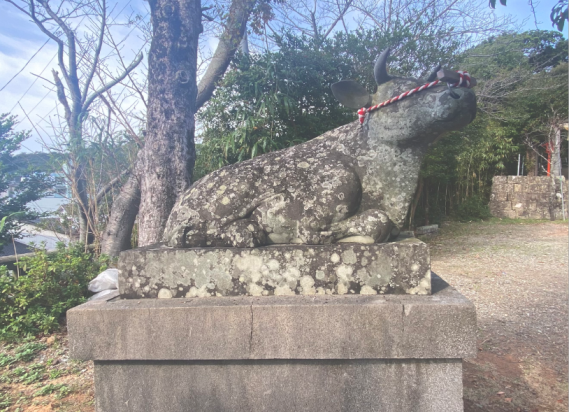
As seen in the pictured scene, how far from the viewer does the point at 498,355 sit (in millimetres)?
3486

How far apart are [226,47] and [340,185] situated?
5.70 m

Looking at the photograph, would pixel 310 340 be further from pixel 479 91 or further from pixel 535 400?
pixel 479 91

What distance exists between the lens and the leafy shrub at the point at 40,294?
12.6ft

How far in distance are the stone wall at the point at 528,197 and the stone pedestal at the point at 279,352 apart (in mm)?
13994

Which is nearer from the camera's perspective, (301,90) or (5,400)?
(5,400)

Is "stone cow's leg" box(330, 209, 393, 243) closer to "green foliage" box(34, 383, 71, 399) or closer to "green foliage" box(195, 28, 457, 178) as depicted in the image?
"green foliage" box(34, 383, 71, 399)

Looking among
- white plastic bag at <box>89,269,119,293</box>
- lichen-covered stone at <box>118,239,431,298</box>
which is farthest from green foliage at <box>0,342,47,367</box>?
lichen-covered stone at <box>118,239,431,298</box>

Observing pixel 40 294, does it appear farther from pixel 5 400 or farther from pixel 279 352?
pixel 279 352

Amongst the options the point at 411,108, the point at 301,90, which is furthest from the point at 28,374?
the point at 301,90

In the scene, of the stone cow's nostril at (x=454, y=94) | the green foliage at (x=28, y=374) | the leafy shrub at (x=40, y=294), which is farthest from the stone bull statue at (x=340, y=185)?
the leafy shrub at (x=40, y=294)

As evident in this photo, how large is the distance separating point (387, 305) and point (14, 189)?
762cm

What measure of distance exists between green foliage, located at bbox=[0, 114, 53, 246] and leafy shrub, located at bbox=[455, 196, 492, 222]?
40.2 ft

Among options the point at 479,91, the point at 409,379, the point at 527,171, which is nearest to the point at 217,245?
the point at 409,379

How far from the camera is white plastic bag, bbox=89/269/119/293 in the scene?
4.24 meters
